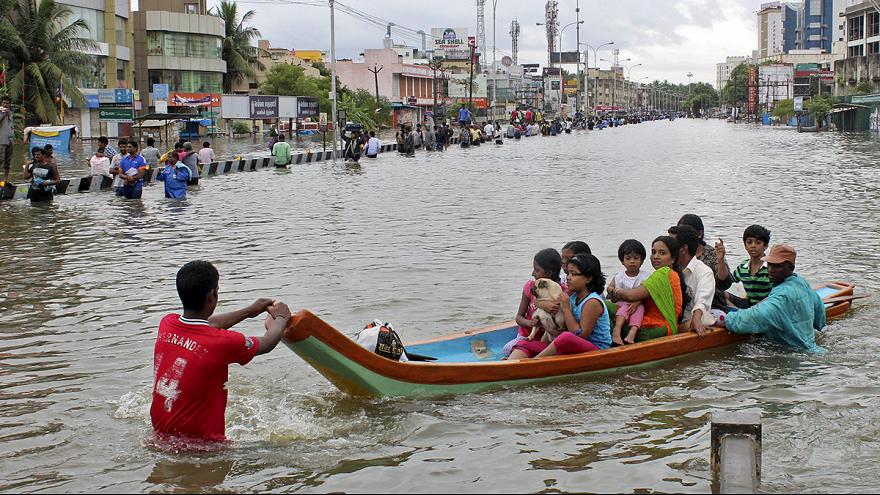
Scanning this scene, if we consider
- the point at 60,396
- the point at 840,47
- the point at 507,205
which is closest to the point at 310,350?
the point at 60,396

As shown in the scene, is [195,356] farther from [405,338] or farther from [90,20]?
[90,20]

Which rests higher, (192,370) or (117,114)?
(117,114)

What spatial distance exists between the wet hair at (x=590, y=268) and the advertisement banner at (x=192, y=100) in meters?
61.4

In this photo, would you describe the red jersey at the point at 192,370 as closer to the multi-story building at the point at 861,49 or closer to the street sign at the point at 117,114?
the street sign at the point at 117,114

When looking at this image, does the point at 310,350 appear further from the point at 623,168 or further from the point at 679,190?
the point at 623,168

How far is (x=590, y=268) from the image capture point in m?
8.08

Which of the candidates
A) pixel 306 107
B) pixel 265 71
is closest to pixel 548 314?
pixel 306 107

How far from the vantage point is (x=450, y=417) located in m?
7.62

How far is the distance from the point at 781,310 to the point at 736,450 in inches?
161

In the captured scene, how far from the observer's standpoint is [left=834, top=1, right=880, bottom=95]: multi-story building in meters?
93.2

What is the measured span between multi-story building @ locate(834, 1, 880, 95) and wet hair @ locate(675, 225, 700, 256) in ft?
291

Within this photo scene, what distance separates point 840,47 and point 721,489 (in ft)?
490

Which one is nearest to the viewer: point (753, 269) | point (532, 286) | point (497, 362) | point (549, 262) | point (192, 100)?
point (497, 362)

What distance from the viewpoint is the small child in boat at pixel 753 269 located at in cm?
957
